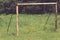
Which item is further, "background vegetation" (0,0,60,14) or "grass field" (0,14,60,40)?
"background vegetation" (0,0,60,14)

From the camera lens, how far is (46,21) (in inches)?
616

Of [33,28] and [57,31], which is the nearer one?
[57,31]

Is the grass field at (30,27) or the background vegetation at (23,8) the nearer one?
the grass field at (30,27)

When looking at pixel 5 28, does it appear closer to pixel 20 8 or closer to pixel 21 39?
pixel 21 39

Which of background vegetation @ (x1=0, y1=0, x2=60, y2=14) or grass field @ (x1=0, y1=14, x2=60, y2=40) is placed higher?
grass field @ (x1=0, y1=14, x2=60, y2=40)

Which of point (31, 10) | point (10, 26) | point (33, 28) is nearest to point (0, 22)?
point (10, 26)

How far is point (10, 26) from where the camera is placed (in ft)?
47.1

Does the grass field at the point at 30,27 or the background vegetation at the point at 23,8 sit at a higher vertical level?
the grass field at the point at 30,27

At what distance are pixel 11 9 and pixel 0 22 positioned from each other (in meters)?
6.45

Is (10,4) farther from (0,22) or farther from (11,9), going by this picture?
(0,22)

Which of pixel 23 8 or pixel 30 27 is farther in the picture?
pixel 23 8

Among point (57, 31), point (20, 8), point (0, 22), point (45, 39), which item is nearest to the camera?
point (45, 39)

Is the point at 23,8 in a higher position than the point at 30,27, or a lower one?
lower

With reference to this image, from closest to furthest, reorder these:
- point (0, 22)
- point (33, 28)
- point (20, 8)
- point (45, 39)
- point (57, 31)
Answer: point (45, 39) < point (57, 31) < point (33, 28) < point (0, 22) < point (20, 8)
